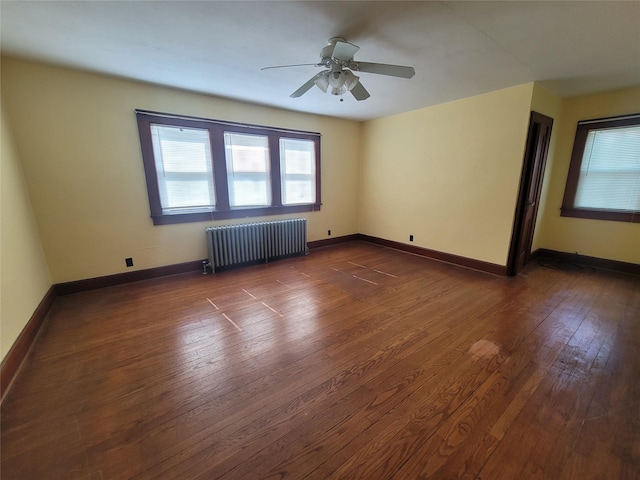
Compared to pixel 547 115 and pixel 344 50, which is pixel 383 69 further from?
pixel 547 115

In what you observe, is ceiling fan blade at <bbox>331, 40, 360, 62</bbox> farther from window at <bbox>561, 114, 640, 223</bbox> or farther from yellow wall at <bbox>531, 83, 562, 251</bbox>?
window at <bbox>561, 114, 640, 223</bbox>

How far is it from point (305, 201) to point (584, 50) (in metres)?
3.85

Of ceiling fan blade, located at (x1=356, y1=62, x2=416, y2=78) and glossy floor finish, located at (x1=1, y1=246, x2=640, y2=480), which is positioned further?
ceiling fan blade, located at (x1=356, y1=62, x2=416, y2=78)

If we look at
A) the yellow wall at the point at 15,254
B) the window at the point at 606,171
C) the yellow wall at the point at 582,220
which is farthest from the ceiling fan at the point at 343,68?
the window at the point at 606,171

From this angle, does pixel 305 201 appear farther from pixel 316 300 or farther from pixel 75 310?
pixel 75 310

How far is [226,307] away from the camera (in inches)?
113

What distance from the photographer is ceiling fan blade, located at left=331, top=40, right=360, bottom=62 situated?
1.93m

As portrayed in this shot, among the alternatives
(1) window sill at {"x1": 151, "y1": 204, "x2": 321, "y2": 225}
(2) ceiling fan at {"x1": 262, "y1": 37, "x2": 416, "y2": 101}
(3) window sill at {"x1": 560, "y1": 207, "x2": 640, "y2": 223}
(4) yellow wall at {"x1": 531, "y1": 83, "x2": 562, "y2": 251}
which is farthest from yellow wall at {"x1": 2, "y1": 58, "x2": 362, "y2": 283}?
(3) window sill at {"x1": 560, "y1": 207, "x2": 640, "y2": 223}

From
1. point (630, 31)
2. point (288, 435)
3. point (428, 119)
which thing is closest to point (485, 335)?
point (288, 435)

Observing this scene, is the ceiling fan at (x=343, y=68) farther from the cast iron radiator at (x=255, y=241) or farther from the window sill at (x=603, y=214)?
the window sill at (x=603, y=214)

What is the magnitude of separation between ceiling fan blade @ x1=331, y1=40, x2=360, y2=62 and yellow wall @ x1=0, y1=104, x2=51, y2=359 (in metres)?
3.05

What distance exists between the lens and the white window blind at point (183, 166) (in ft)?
11.2

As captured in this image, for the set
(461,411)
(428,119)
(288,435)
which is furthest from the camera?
(428,119)

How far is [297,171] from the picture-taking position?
4.72 metres
